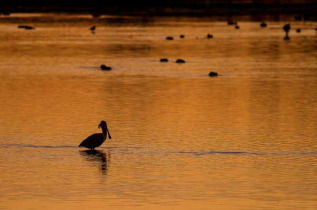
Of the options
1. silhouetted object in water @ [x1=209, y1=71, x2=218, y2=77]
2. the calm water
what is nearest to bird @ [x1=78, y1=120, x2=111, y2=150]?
the calm water

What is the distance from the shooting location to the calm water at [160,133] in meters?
22.9

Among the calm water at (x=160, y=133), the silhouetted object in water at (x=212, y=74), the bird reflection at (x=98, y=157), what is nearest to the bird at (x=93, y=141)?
the bird reflection at (x=98, y=157)

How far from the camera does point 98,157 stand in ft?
93.1

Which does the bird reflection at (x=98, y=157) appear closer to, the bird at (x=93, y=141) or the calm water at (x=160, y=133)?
the calm water at (x=160, y=133)

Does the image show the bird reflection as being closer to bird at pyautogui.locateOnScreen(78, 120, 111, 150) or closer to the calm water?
the calm water

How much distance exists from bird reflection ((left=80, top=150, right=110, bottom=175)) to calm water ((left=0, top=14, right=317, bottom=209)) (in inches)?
1.3

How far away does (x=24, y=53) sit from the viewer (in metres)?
76.8

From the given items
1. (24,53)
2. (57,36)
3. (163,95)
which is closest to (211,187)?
(163,95)

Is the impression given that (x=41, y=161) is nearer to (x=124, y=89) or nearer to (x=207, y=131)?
(x=207, y=131)

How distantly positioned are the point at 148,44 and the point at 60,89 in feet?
146

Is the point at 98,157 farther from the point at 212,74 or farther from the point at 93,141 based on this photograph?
the point at 212,74

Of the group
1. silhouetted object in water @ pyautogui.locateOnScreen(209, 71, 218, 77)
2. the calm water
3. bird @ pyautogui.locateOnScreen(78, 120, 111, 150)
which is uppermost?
bird @ pyautogui.locateOnScreen(78, 120, 111, 150)

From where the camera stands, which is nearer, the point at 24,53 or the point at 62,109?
the point at 62,109

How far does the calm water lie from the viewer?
75.0 ft
